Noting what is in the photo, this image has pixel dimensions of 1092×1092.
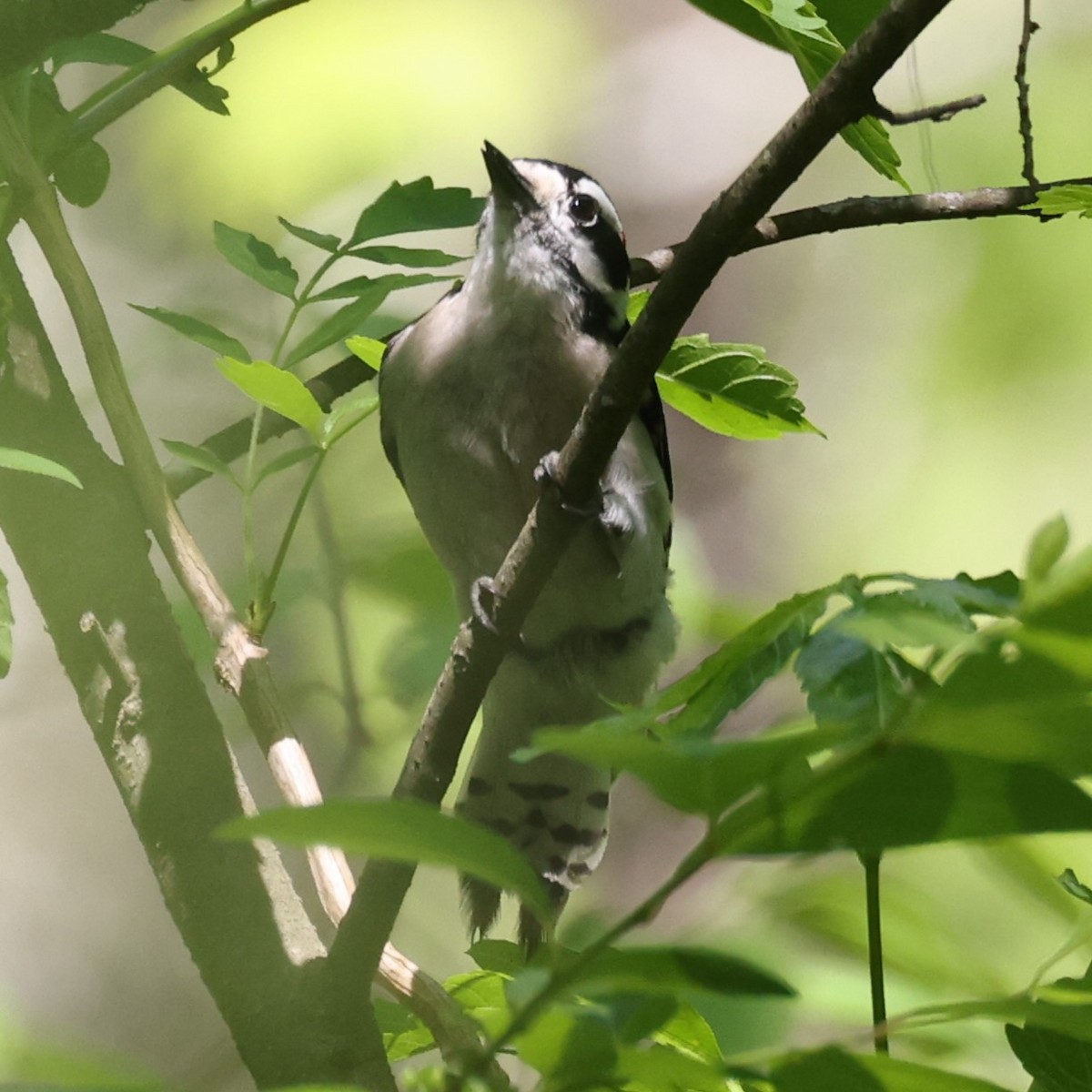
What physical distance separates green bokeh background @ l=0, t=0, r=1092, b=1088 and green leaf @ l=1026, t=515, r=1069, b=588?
1187 millimetres

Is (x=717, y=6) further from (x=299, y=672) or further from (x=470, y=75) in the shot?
(x=470, y=75)

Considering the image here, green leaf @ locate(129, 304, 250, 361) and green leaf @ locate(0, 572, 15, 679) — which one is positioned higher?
green leaf @ locate(129, 304, 250, 361)


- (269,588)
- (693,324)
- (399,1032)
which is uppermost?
(693,324)

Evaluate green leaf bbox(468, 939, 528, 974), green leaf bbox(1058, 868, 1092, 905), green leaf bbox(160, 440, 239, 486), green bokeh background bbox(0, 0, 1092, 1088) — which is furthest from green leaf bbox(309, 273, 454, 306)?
green bokeh background bbox(0, 0, 1092, 1088)

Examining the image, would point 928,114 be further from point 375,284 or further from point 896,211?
point 375,284

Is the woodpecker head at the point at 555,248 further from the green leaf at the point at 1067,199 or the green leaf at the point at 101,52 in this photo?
the green leaf at the point at 1067,199

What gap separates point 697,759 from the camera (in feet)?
→ 0.78

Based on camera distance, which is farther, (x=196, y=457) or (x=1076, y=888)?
(x=196, y=457)

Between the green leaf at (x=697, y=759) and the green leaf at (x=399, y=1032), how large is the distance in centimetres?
43

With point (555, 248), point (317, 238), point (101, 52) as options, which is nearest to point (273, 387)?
point (317, 238)

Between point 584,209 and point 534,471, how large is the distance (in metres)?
0.30

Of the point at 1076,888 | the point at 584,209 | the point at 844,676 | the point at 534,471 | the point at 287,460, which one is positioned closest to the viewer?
the point at 844,676

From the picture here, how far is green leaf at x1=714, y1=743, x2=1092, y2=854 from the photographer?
24cm

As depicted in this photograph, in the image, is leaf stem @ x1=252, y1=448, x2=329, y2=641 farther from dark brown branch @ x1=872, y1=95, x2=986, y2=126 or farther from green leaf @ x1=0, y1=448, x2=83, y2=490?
dark brown branch @ x1=872, y1=95, x2=986, y2=126
